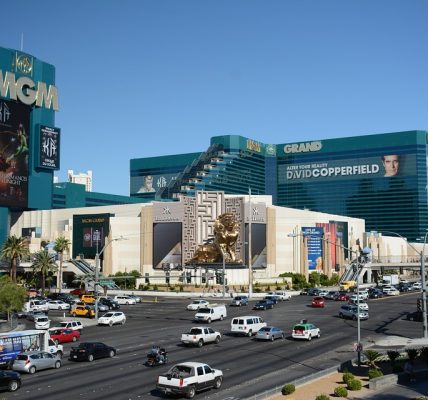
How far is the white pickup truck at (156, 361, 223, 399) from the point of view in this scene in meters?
30.3

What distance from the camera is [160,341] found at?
51500 millimetres

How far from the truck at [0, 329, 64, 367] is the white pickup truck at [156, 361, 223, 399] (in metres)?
12.4

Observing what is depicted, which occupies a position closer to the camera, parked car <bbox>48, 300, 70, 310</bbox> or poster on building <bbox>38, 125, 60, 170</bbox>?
parked car <bbox>48, 300, 70, 310</bbox>

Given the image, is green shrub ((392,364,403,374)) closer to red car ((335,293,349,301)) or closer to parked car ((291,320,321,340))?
parked car ((291,320,321,340))

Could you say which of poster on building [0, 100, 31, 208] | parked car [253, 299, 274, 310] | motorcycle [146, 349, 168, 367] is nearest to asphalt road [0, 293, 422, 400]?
motorcycle [146, 349, 168, 367]

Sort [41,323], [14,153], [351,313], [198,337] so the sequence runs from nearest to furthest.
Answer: [198,337]
[41,323]
[351,313]
[14,153]

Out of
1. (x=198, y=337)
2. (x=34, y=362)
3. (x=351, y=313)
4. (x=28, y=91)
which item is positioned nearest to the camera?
(x=34, y=362)

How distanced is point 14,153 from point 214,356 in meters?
92.9

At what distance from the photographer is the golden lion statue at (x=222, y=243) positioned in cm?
11619

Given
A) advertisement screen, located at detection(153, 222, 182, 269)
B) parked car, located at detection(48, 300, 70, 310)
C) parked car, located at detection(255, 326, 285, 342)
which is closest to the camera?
parked car, located at detection(255, 326, 285, 342)

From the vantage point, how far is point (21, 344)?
41.4 metres

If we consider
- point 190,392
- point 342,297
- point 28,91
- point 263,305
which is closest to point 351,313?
point 263,305

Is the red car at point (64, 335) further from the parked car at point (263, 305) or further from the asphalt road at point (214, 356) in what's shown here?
the parked car at point (263, 305)

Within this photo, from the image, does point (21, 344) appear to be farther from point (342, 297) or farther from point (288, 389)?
point (342, 297)
